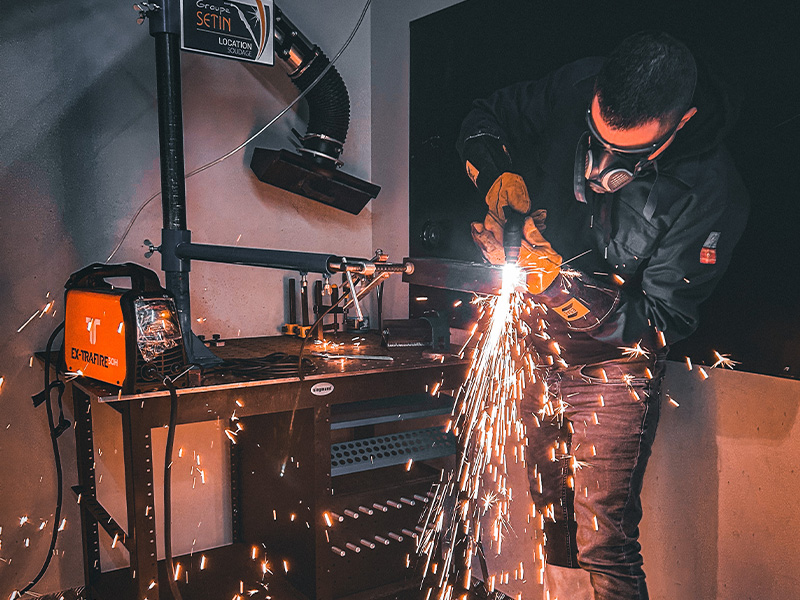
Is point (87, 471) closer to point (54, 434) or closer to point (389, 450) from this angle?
point (54, 434)

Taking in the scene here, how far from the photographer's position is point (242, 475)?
→ 101 inches

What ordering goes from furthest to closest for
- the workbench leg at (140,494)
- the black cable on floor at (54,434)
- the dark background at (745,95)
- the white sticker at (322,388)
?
the black cable on floor at (54,434)
the white sticker at (322,388)
the workbench leg at (140,494)
the dark background at (745,95)

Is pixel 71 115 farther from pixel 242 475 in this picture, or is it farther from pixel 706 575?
pixel 706 575

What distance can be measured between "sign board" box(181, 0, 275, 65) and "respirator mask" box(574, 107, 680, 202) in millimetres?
1110

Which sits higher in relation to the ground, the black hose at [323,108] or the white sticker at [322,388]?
the black hose at [323,108]

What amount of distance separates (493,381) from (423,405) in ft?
0.90

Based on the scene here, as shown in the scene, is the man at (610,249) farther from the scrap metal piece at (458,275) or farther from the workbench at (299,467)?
the workbench at (299,467)

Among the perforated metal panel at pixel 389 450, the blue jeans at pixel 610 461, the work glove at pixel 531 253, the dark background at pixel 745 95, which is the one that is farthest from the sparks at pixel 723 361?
the perforated metal panel at pixel 389 450

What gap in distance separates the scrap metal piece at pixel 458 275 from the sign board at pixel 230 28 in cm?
96

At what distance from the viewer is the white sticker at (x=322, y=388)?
1.88 m

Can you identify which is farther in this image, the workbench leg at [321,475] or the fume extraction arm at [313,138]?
the fume extraction arm at [313,138]

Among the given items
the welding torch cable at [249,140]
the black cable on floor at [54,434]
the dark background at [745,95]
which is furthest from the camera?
the welding torch cable at [249,140]

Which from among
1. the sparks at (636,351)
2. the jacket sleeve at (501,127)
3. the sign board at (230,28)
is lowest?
the sparks at (636,351)

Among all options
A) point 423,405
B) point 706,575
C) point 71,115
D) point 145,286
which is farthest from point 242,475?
point 706,575
